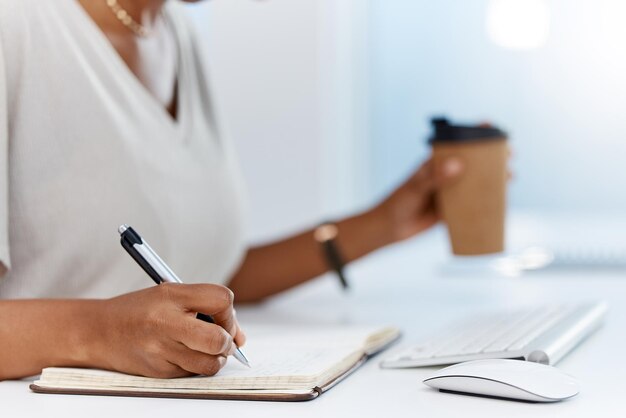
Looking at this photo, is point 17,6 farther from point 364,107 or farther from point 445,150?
point 364,107

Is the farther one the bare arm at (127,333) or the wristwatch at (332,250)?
the wristwatch at (332,250)

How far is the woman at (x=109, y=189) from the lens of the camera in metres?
0.83

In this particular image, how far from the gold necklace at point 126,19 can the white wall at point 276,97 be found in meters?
0.73

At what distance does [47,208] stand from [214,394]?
0.33m

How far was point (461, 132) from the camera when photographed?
130 centimetres

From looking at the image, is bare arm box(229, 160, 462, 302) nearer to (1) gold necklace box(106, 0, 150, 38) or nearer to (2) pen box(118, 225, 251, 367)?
(1) gold necklace box(106, 0, 150, 38)

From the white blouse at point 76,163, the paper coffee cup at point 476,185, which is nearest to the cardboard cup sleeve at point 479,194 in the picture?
the paper coffee cup at point 476,185

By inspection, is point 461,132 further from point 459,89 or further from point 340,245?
point 459,89

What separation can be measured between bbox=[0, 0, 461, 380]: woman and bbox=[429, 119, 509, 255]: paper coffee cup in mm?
26

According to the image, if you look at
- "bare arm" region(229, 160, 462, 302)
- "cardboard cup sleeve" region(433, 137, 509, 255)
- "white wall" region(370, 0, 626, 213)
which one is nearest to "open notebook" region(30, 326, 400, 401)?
"cardboard cup sleeve" region(433, 137, 509, 255)

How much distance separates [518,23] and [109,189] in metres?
1.18

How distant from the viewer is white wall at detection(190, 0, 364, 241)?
78.0 inches

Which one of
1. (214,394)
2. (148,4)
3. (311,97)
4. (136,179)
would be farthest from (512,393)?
(311,97)

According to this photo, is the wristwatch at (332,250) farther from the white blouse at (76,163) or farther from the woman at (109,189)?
the white blouse at (76,163)
